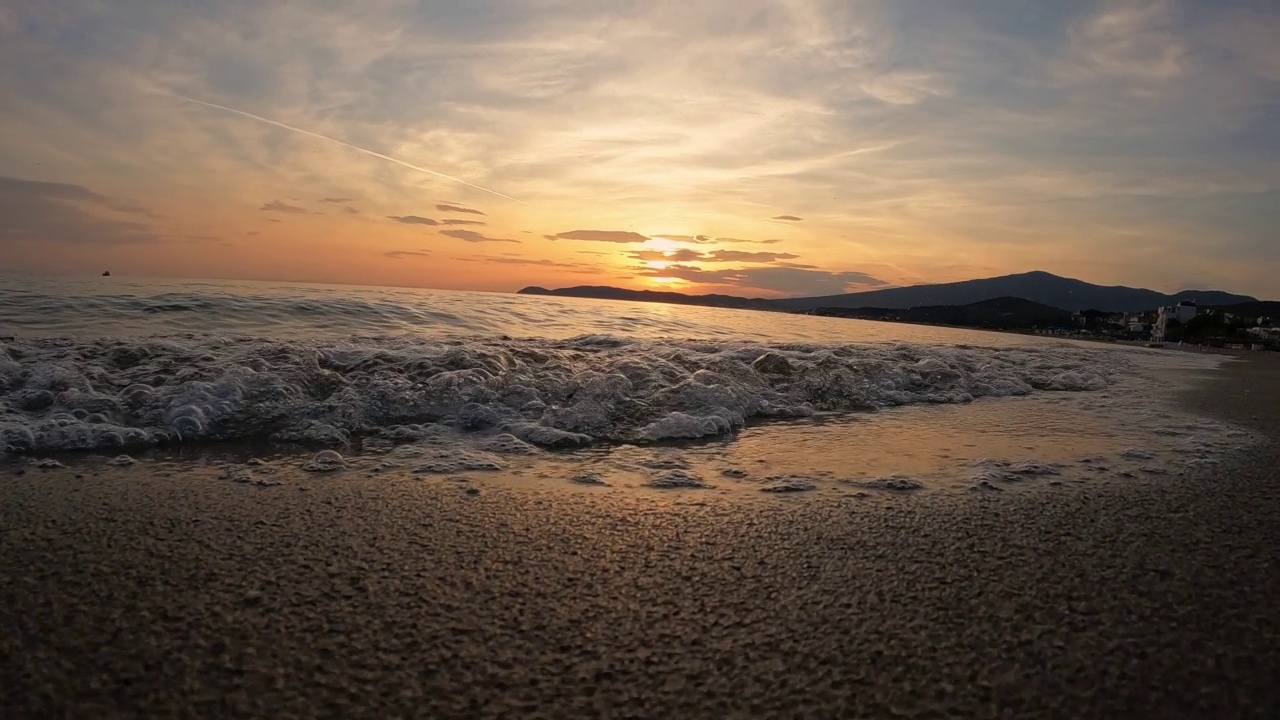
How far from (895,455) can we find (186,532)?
4114 millimetres

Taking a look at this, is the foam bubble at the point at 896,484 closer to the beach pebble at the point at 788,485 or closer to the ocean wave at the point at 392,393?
the beach pebble at the point at 788,485

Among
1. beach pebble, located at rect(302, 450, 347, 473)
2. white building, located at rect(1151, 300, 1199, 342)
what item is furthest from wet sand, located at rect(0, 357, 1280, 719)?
white building, located at rect(1151, 300, 1199, 342)

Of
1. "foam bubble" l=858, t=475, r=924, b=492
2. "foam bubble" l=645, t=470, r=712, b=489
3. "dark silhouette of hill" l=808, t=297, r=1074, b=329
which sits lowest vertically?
"foam bubble" l=645, t=470, r=712, b=489

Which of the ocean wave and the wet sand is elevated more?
the ocean wave

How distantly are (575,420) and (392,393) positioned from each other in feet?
5.50

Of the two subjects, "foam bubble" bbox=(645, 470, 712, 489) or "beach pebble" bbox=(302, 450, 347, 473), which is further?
"beach pebble" bbox=(302, 450, 347, 473)

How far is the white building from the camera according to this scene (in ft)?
116

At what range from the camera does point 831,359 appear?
9.07 m

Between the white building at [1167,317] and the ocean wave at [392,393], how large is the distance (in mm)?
35456

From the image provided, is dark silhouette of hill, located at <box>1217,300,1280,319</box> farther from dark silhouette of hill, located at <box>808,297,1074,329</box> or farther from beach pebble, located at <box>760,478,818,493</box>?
beach pebble, located at <box>760,478,818,493</box>

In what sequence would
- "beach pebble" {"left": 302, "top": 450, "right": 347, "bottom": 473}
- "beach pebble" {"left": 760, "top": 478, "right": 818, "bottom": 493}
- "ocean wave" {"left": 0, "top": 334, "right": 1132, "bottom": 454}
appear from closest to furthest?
"beach pebble" {"left": 760, "top": 478, "right": 818, "bottom": 493} → "beach pebble" {"left": 302, "top": 450, "right": 347, "bottom": 473} → "ocean wave" {"left": 0, "top": 334, "right": 1132, "bottom": 454}

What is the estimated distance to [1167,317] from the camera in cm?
3791

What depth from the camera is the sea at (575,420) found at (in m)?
4.01

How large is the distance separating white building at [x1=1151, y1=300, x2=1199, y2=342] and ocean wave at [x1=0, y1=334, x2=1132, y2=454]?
3546cm
